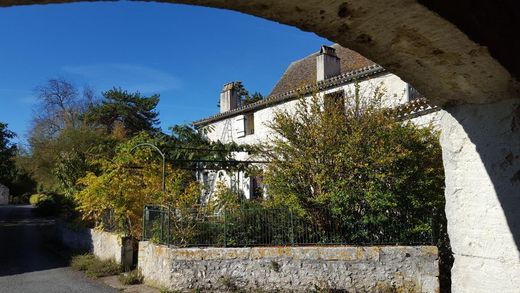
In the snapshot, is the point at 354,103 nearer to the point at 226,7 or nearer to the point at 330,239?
the point at 330,239

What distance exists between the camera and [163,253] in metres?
9.66

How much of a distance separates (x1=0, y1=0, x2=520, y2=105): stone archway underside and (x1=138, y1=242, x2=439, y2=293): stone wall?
6769 millimetres

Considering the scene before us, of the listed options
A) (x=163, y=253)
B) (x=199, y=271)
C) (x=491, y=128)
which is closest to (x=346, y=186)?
(x=199, y=271)

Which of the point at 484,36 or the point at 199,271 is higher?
the point at 484,36

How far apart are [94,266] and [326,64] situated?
10.9 m

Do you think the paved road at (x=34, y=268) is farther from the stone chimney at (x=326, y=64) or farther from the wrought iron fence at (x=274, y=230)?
the stone chimney at (x=326, y=64)

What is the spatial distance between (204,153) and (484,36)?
44.3 ft

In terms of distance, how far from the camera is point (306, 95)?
14.4 meters

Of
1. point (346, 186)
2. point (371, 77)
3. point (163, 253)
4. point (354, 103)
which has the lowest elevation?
point (163, 253)

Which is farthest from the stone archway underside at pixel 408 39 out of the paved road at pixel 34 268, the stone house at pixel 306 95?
the paved road at pixel 34 268

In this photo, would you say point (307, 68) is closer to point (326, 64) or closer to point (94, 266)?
point (326, 64)

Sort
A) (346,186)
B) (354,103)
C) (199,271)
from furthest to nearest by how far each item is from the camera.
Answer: (354,103), (346,186), (199,271)

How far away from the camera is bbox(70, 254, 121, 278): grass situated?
11766 mm

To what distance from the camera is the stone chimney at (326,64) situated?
1731 centimetres
